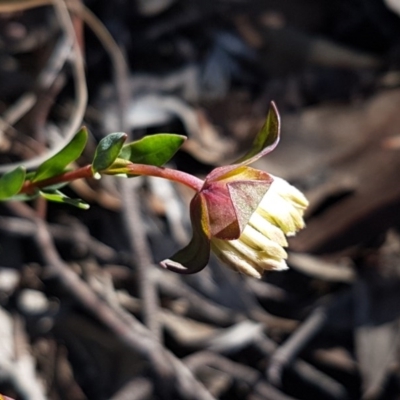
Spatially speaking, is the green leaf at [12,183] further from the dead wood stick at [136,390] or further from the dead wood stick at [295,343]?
the dead wood stick at [295,343]

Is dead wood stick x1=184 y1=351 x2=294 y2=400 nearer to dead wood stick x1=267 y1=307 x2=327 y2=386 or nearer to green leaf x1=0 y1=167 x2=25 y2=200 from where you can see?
dead wood stick x1=267 y1=307 x2=327 y2=386

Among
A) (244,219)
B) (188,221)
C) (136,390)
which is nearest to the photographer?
(244,219)

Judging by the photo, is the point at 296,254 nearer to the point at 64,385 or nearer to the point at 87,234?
the point at 87,234

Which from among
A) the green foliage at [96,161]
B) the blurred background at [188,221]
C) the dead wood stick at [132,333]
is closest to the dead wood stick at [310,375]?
the blurred background at [188,221]

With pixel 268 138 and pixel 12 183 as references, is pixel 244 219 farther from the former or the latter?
pixel 12 183

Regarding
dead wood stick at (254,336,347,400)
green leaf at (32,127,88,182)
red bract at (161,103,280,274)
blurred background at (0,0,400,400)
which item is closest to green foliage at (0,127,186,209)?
green leaf at (32,127,88,182)

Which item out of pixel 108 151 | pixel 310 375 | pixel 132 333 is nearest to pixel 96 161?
pixel 108 151

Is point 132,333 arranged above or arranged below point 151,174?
below
